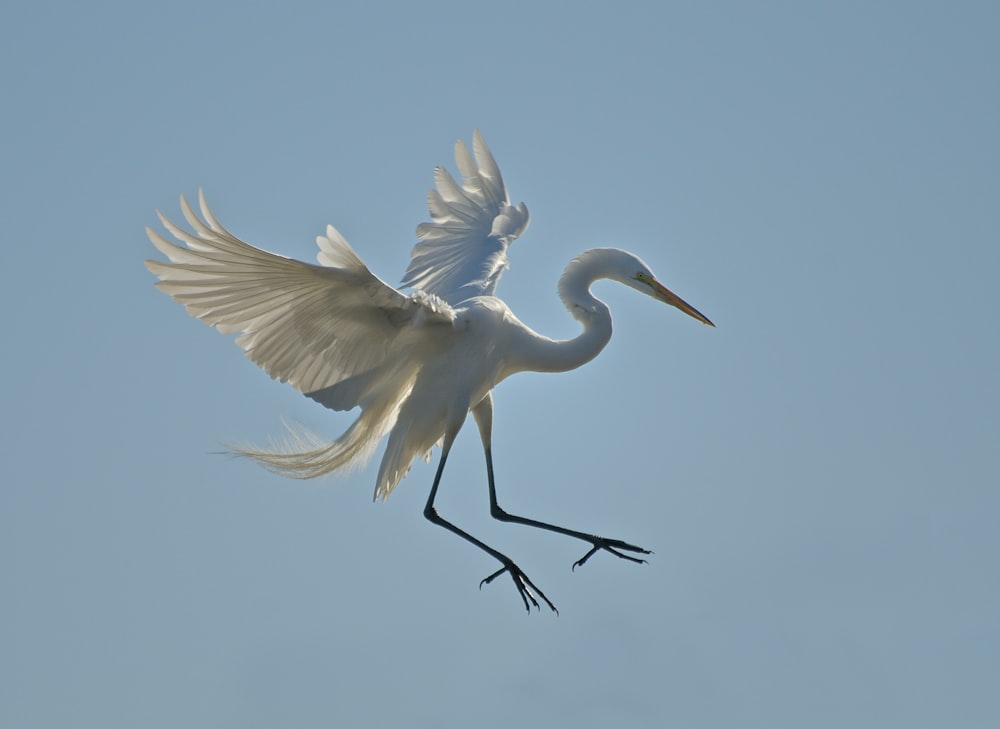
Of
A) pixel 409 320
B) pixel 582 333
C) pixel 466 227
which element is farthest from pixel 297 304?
pixel 466 227

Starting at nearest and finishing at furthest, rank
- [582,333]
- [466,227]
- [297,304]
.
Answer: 1. [297,304]
2. [582,333]
3. [466,227]

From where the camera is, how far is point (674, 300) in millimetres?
13016

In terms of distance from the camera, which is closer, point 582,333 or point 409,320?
point 409,320

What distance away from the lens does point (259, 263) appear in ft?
34.8

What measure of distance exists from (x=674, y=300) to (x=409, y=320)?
8.40 ft

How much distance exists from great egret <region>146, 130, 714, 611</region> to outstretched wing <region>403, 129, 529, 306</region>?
0.04 ft

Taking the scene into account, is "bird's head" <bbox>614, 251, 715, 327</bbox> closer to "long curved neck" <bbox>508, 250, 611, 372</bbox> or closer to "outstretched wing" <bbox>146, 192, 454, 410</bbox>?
"long curved neck" <bbox>508, 250, 611, 372</bbox>

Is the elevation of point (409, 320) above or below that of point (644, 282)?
below

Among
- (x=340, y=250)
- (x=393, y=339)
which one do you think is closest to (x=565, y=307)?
(x=393, y=339)

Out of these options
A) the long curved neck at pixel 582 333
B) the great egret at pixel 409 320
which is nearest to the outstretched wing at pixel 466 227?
the great egret at pixel 409 320

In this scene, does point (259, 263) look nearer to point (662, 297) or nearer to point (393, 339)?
point (393, 339)

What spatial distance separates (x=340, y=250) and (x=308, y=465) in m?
2.26

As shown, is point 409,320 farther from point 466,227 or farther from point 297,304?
point 466,227

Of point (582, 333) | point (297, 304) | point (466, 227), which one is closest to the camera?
point (297, 304)
